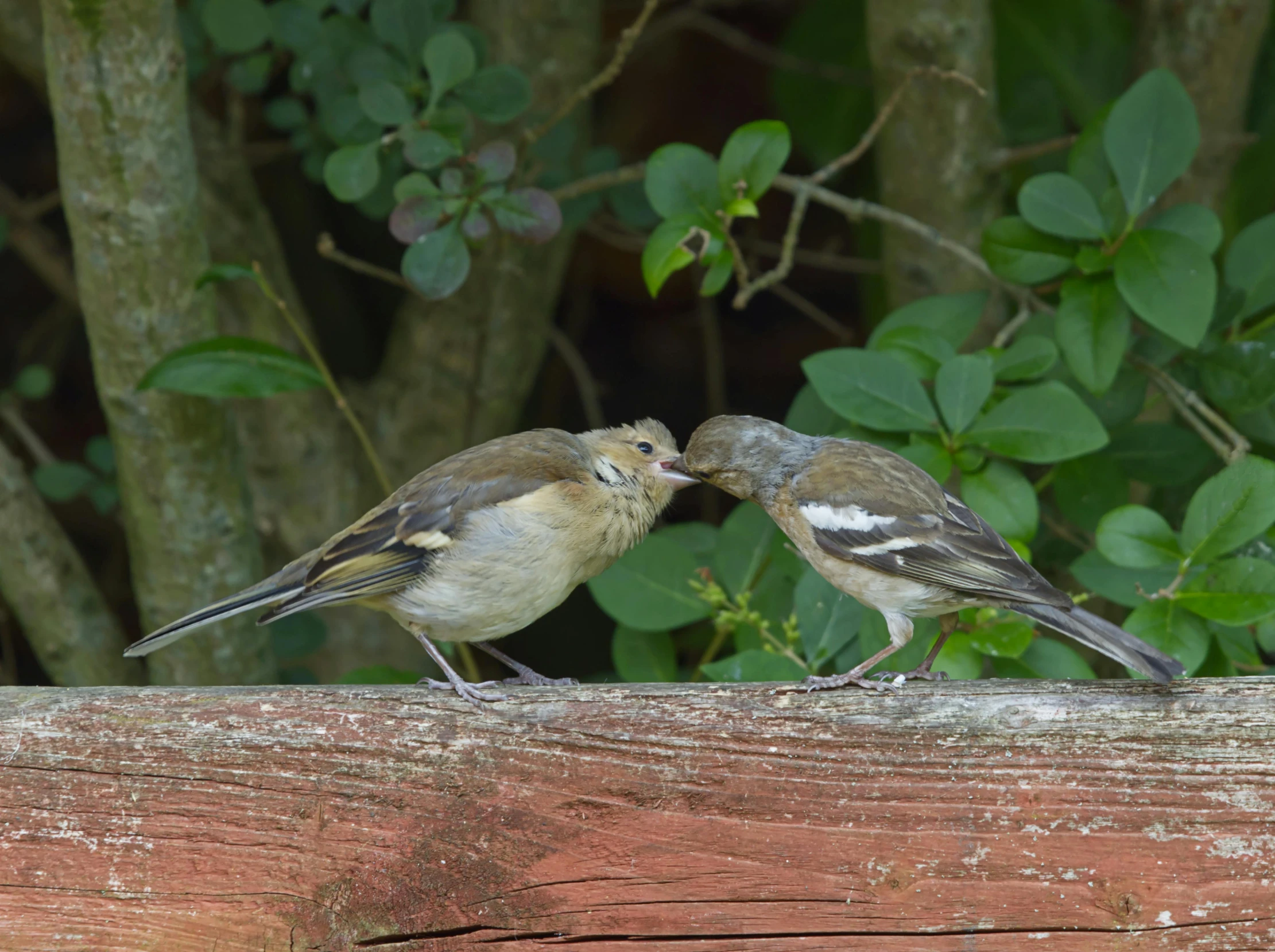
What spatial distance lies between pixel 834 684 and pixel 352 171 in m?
1.81

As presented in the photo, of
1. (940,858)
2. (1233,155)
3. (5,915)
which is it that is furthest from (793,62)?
(5,915)

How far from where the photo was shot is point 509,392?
4.21 metres

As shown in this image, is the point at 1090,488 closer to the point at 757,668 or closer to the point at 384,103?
the point at 757,668

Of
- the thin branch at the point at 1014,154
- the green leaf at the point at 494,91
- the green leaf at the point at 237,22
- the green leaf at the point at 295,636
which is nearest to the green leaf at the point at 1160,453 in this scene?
the thin branch at the point at 1014,154

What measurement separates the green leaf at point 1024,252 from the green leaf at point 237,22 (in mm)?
2022

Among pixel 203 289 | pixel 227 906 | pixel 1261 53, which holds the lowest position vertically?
pixel 227 906

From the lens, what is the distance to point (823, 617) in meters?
2.73

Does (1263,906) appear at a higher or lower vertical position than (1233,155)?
lower

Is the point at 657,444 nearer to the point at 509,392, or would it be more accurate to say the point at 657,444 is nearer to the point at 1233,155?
the point at 509,392

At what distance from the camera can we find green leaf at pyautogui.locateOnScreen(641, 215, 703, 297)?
2.86 meters

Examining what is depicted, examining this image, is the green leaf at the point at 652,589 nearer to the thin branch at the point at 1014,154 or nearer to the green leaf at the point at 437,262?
the green leaf at the point at 437,262

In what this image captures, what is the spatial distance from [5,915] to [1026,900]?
1.45 meters

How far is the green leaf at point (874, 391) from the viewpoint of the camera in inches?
107

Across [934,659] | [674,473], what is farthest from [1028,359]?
[674,473]
